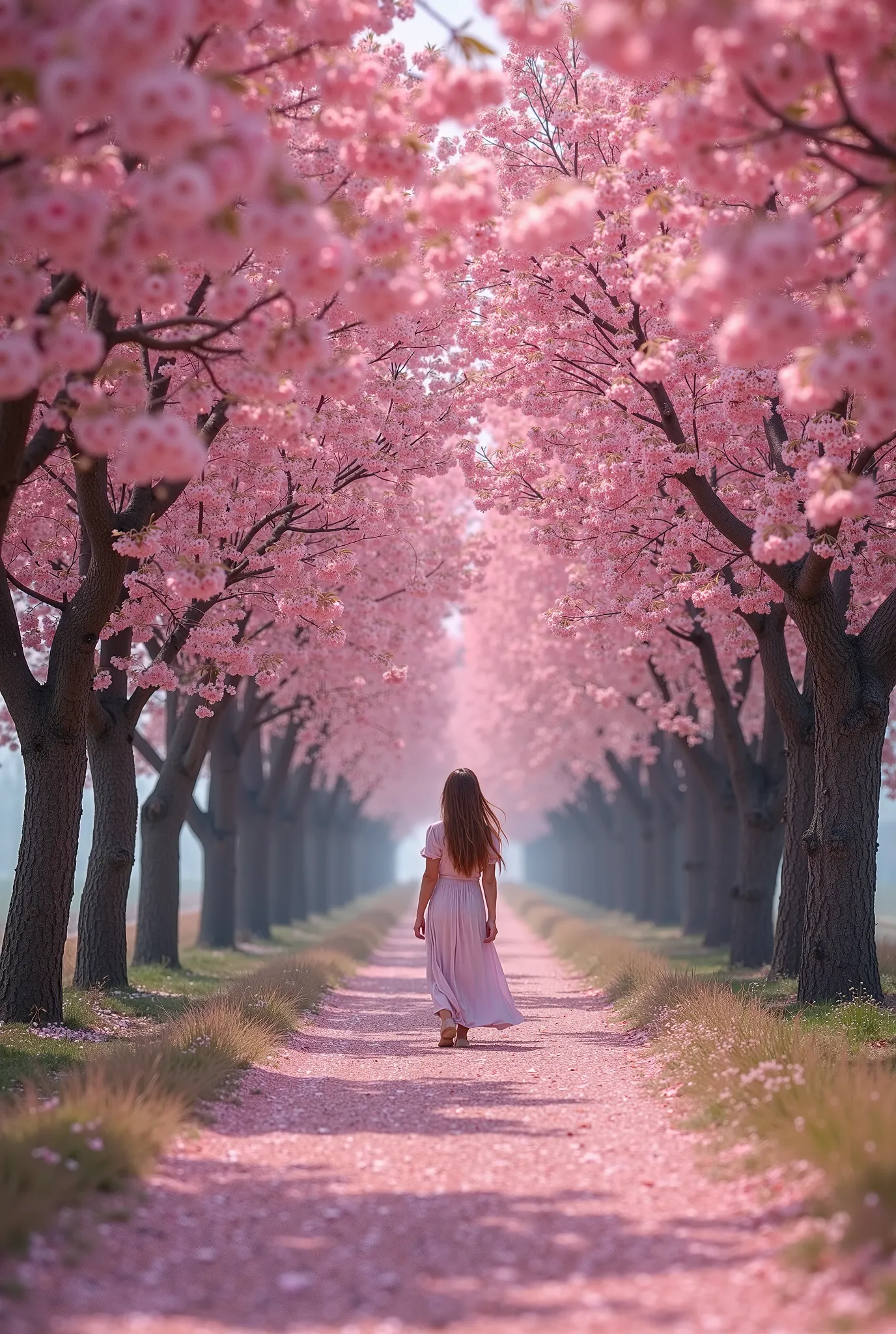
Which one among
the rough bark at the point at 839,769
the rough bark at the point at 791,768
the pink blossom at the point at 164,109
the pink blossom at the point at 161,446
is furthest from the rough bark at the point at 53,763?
the rough bark at the point at 791,768

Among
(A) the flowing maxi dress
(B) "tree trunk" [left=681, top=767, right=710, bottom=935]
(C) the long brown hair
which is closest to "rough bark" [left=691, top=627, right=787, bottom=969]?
(C) the long brown hair

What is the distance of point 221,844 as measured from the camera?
2673 centimetres

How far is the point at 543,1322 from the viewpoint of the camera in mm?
4852

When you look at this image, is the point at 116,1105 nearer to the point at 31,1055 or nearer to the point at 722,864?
the point at 31,1055

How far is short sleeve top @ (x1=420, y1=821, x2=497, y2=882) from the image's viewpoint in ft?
42.6

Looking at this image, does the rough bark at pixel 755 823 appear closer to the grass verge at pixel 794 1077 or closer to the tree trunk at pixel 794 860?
the tree trunk at pixel 794 860

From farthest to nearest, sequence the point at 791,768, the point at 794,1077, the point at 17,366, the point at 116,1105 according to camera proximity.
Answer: the point at 791,768
the point at 794,1077
the point at 116,1105
the point at 17,366

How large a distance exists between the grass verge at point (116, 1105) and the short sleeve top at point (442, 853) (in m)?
2.14

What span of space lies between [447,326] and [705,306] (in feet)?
36.5

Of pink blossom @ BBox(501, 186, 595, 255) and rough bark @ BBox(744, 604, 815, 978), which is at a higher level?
pink blossom @ BBox(501, 186, 595, 255)

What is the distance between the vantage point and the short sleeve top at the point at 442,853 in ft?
42.6

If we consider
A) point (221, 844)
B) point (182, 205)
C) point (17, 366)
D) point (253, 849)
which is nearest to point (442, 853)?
point (17, 366)

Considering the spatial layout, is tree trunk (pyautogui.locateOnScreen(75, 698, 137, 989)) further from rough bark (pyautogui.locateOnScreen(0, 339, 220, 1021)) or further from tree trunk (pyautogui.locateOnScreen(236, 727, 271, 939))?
tree trunk (pyautogui.locateOnScreen(236, 727, 271, 939))

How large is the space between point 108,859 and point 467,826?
5.12 m
